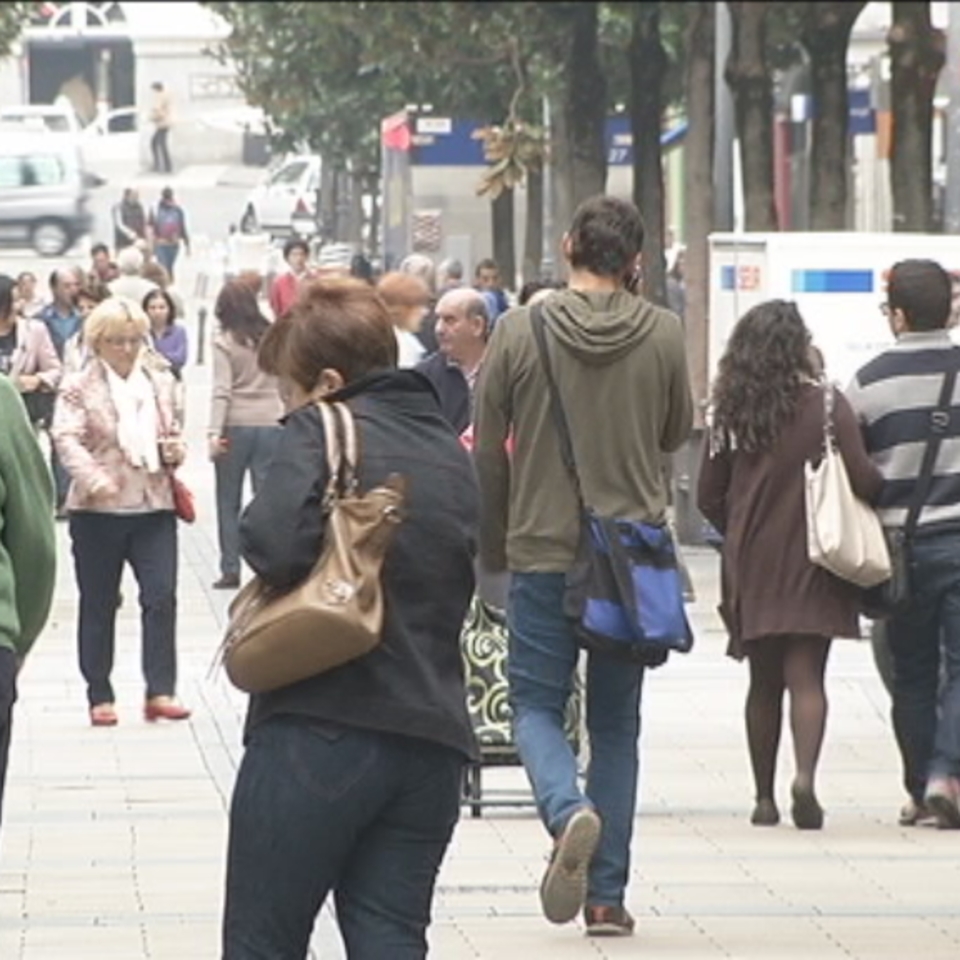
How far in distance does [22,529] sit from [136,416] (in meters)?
6.49

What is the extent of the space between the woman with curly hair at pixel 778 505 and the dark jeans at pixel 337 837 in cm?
458

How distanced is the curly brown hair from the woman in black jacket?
4.41m

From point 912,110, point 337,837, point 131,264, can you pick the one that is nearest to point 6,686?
point 337,837

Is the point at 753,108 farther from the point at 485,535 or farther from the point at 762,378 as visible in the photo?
the point at 485,535

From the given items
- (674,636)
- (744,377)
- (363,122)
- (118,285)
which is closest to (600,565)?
(674,636)

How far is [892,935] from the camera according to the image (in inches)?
371

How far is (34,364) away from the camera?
22.1 metres

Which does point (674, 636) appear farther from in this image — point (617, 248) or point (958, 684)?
point (958, 684)

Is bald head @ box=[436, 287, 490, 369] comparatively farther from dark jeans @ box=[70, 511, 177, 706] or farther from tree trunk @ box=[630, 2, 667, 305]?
tree trunk @ box=[630, 2, 667, 305]

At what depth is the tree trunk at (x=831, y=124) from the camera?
26844 millimetres

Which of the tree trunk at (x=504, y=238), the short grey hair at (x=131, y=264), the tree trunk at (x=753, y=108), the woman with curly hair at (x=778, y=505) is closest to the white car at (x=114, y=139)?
the tree trunk at (x=504, y=238)

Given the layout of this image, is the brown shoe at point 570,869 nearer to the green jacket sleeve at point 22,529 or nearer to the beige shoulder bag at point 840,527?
the green jacket sleeve at point 22,529

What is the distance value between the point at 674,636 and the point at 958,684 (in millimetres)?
2287

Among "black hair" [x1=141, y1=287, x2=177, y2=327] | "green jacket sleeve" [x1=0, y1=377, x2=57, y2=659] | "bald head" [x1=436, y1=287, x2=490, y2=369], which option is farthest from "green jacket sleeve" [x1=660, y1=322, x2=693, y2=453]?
"black hair" [x1=141, y1=287, x2=177, y2=327]
